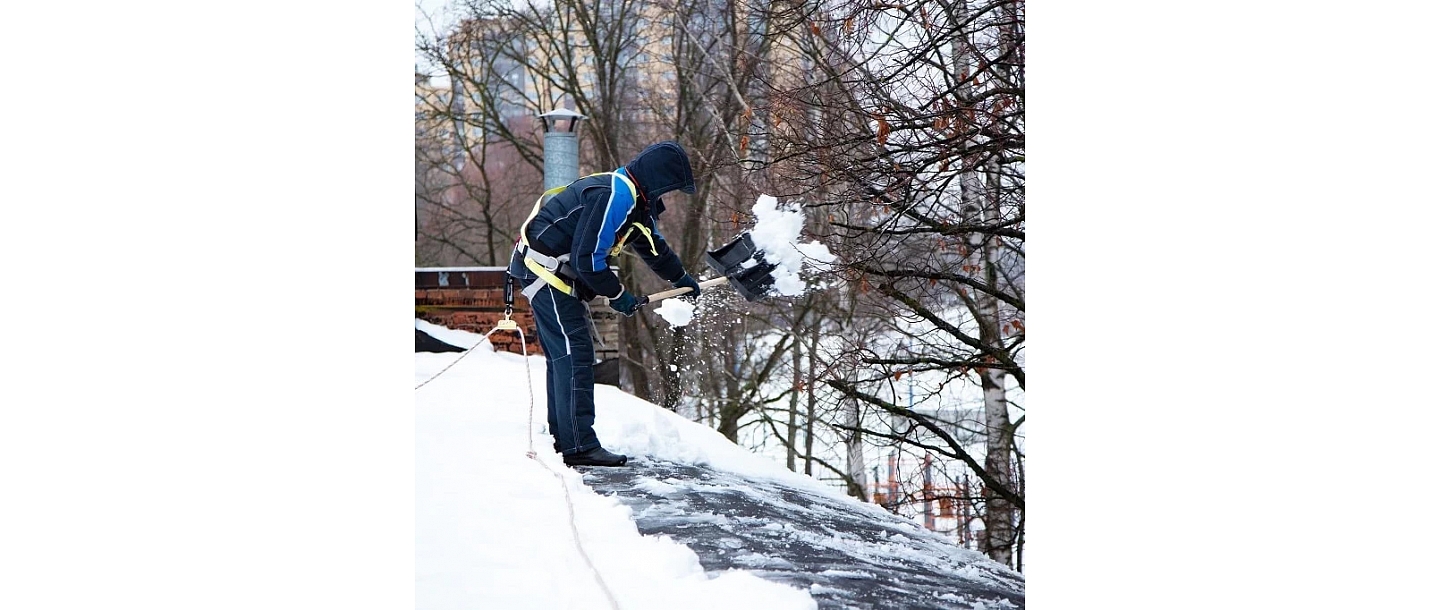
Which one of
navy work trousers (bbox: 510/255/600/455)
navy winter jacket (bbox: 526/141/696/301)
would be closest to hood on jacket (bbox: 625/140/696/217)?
navy winter jacket (bbox: 526/141/696/301)

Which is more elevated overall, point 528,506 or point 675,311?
point 675,311

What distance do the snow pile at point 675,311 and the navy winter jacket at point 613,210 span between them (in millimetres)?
347

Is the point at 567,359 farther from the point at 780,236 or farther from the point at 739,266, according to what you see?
the point at 780,236

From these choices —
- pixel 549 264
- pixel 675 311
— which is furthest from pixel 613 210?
pixel 675 311

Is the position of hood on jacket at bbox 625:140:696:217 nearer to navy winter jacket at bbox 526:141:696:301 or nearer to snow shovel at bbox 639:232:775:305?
navy winter jacket at bbox 526:141:696:301

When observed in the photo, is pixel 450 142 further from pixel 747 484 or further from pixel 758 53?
pixel 747 484

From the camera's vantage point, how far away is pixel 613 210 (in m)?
3.25

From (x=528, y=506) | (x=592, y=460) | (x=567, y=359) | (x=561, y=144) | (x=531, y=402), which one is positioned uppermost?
(x=561, y=144)

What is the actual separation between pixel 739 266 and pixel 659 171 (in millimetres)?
431

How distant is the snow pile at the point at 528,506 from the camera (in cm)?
282

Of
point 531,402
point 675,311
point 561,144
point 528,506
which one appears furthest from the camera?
point 561,144

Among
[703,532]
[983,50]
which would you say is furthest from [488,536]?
[983,50]
